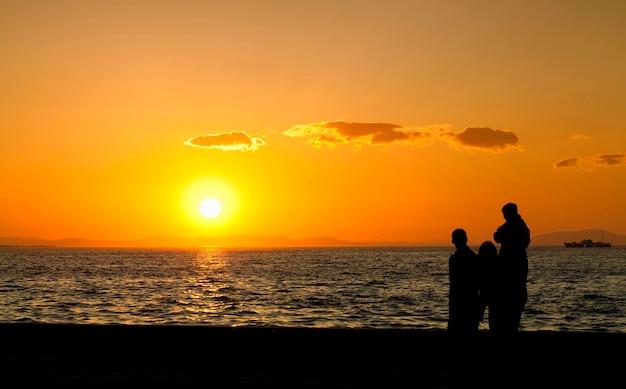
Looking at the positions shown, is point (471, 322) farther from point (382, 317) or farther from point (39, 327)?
point (382, 317)

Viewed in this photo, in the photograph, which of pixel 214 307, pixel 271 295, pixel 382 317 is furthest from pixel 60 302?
pixel 382 317

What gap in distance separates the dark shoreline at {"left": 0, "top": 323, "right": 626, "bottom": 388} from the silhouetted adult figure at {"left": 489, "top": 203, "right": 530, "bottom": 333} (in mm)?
356

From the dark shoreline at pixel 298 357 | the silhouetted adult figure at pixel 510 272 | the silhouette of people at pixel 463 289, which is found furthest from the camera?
the silhouette of people at pixel 463 289

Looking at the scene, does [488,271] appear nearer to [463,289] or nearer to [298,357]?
[463,289]

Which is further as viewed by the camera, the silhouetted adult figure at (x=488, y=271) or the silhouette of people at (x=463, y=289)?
the silhouette of people at (x=463, y=289)

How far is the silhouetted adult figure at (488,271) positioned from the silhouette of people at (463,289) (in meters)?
0.13

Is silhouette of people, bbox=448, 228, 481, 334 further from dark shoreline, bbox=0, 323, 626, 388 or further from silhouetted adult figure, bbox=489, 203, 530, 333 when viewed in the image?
silhouetted adult figure, bbox=489, 203, 530, 333

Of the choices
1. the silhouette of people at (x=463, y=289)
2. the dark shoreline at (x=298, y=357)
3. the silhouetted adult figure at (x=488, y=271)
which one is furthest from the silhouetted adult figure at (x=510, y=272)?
the silhouette of people at (x=463, y=289)

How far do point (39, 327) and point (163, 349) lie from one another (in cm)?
348

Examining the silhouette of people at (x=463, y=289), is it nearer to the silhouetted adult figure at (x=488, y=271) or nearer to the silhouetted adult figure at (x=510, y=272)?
the silhouetted adult figure at (x=488, y=271)

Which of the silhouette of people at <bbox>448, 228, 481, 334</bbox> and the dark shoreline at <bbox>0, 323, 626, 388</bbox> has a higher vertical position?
the silhouette of people at <bbox>448, 228, 481, 334</bbox>

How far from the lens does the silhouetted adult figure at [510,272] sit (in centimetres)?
1038

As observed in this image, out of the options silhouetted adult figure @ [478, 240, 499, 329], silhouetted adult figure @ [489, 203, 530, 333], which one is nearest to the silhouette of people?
silhouetted adult figure @ [478, 240, 499, 329]

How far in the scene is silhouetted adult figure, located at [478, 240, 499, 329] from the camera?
34.7 feet
